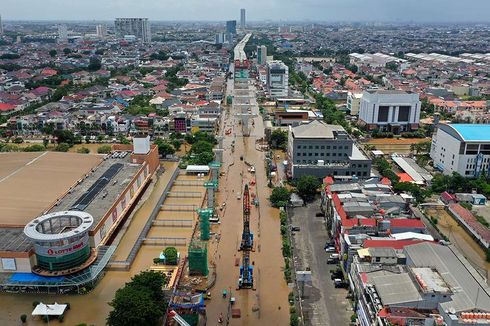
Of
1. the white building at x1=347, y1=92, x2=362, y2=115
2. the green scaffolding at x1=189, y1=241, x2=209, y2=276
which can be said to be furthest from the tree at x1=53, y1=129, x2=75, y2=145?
the white building at x1=347, y1=92, x2=362, y2=115

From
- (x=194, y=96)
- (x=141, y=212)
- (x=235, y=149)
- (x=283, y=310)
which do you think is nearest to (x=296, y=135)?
(x=235, y=149)

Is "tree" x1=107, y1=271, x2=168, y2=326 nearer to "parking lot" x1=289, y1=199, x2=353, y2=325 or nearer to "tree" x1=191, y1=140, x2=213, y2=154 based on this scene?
"parking lot" x1=289, y1=199, x2=353, y2=325

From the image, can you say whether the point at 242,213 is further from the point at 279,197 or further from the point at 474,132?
the point at 474,132

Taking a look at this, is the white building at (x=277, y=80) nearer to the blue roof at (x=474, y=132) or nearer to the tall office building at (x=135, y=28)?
the blue roof at (x=474, y=132)

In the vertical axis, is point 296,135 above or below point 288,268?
above

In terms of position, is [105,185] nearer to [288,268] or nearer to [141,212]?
[141,212]

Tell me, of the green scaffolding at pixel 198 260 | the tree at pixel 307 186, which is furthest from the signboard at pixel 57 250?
the tree at pixel 307 186

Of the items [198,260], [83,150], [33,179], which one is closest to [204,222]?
[198,260]
